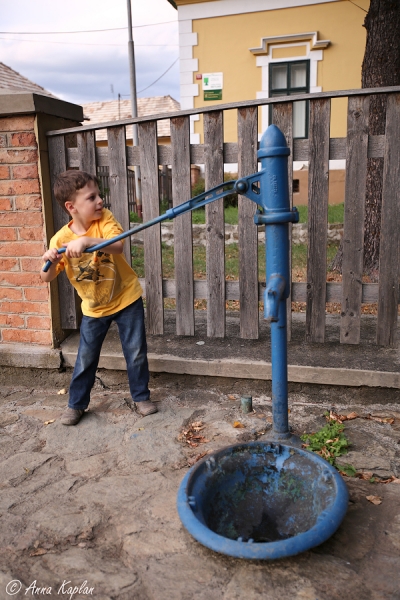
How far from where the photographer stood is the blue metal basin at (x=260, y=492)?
183cm

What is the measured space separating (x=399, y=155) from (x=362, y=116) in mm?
291

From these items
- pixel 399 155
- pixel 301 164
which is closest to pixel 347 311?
pixel 399 155

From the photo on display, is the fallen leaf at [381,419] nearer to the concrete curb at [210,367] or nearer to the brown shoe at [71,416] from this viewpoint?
the concrete curb at [210,367]

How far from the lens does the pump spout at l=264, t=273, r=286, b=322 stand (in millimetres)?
1940

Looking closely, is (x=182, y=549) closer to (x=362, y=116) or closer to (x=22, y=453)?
(x=22, y=453)

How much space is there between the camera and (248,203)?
10.2 ft

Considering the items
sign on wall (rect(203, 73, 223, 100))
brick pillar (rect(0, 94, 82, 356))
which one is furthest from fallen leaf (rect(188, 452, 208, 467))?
sign on wall (rect(203, 73, 223, 100))

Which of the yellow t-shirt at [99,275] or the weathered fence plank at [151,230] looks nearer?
the yellow t-shirt at [99,275]

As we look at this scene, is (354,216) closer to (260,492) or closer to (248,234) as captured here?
(248,234)

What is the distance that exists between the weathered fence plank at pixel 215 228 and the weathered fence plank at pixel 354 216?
0.72m

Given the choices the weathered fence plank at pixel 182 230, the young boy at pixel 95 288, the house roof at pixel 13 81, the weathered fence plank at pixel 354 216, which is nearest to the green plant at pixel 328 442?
the weathered fence plank at pixel 354 216

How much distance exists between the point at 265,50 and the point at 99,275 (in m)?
11.6

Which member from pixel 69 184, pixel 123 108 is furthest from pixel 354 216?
pixel 123 108

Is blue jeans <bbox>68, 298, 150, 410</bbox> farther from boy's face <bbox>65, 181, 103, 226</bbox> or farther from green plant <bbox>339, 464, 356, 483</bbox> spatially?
green plant <bbox>339, 464, 356, 483</bbox>
